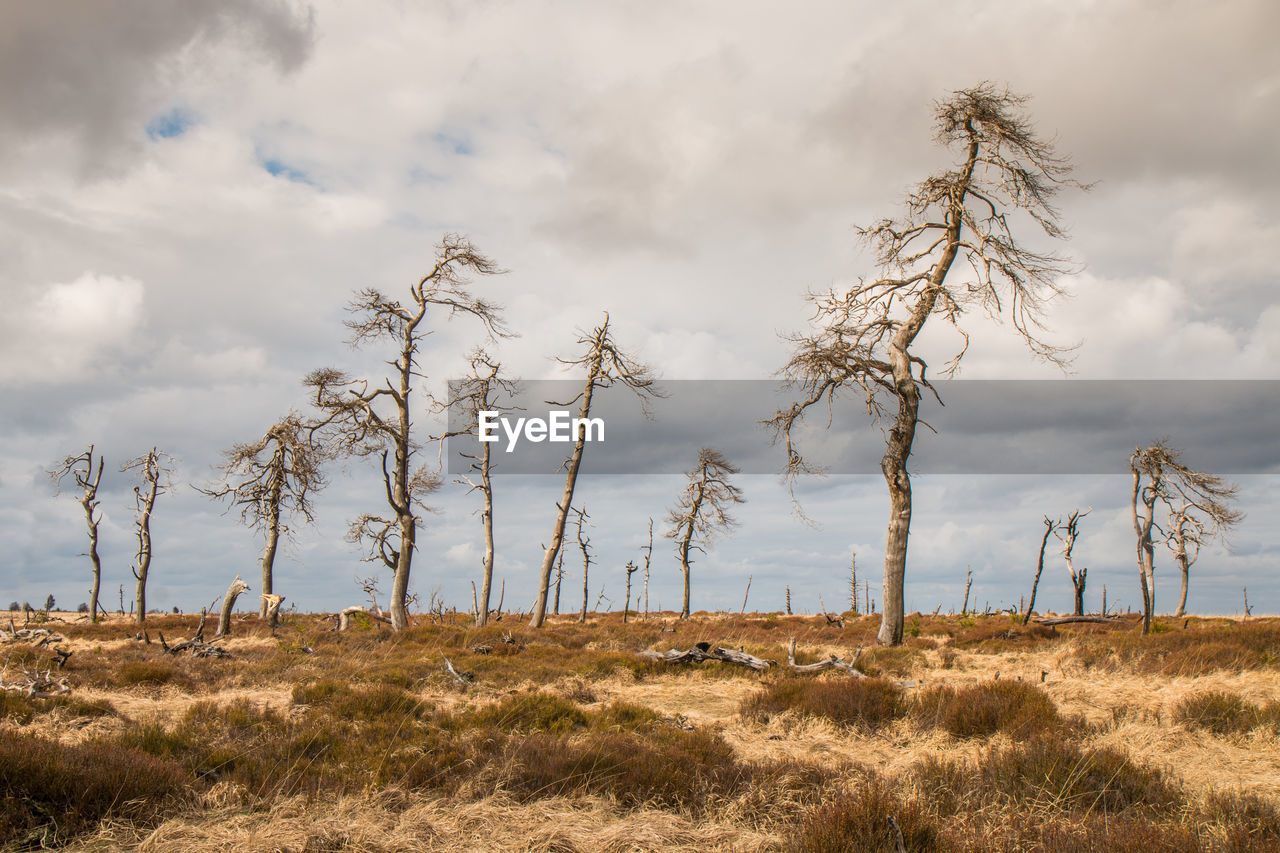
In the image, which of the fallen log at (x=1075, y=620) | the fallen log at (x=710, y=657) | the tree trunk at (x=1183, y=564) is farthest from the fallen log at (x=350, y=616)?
the tree trunk at (x=1183, y=564)

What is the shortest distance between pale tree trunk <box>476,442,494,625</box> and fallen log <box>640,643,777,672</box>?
10436 millimetres

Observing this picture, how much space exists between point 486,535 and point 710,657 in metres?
12.4

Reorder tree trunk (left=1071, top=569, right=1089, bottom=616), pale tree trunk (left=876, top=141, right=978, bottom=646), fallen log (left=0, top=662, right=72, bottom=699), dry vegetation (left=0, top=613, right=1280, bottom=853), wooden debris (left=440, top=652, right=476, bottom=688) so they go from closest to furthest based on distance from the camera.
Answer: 1. dry vegetation (left=0, top=613, right=1280, bottom=853)
2. fallen log (left=0, top=662, right=72, bottom=699)
3. wooden debris (left=440, top=652, right=476, bottom=688)
4. pale tree trunk (left=876, top=141, right=978, bottom=646)
5. tree trunk (left=1071, top=569, right=1089, bottom=616)

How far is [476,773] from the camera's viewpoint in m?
6.70

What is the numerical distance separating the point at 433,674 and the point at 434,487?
14474 millimetres

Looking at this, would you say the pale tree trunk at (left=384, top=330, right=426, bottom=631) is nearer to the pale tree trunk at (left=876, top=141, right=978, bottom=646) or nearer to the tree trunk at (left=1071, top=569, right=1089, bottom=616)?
the pale tree trunk at (left=876, top=141, right=978, bottom=646)

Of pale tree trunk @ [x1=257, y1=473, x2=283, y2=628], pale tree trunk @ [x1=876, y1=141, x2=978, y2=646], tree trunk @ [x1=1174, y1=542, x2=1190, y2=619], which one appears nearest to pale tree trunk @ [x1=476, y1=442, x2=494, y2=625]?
pale tree trunk @ [x1=257, y1=473, x2=283, y2=628]

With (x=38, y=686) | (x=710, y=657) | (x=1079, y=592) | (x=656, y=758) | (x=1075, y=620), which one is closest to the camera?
(x=656, y=758)

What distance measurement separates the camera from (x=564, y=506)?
79.6 feet

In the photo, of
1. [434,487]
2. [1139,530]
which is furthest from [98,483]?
[1139,530]

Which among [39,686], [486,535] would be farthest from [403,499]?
[39,686]

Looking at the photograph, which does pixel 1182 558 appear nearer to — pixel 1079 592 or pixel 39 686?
pixel 1079 592

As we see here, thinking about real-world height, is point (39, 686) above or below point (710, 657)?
above

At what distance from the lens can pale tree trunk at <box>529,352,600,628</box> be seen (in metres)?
24.2
